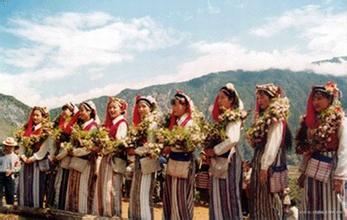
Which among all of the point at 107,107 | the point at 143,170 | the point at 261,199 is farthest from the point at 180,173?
the point at 107,107

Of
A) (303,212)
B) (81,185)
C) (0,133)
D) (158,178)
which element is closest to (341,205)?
(303,212)

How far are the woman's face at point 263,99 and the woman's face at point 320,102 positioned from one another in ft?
1.90

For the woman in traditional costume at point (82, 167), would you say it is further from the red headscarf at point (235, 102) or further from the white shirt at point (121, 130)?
the red headscarf at point (235, 102)

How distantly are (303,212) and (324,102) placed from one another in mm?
1375

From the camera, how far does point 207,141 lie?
7168mm

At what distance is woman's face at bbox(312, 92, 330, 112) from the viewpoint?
667 centimetres

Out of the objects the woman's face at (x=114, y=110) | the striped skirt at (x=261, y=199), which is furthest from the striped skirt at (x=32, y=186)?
the striped skirt at (x=261, y=199)

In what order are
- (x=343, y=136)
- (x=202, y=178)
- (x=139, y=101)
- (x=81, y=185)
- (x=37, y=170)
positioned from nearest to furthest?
1. (x=343, y=136)
2. (x=202, y=178)
3. (x=139, y=101)
4. (x=81, y=185)
5. (x=37, y=170)

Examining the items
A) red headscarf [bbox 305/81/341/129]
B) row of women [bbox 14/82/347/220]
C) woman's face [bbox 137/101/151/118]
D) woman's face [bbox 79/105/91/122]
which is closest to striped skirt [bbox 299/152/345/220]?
row of women [bbox 14/82/347/220]

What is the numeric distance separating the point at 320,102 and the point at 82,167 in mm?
3715

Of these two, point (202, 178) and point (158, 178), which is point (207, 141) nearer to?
point (202, 178)

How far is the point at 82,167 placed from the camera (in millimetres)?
8492

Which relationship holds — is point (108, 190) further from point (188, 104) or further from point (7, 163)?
point (7, 163)

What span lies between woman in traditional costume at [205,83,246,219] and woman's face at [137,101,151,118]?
110 cm
